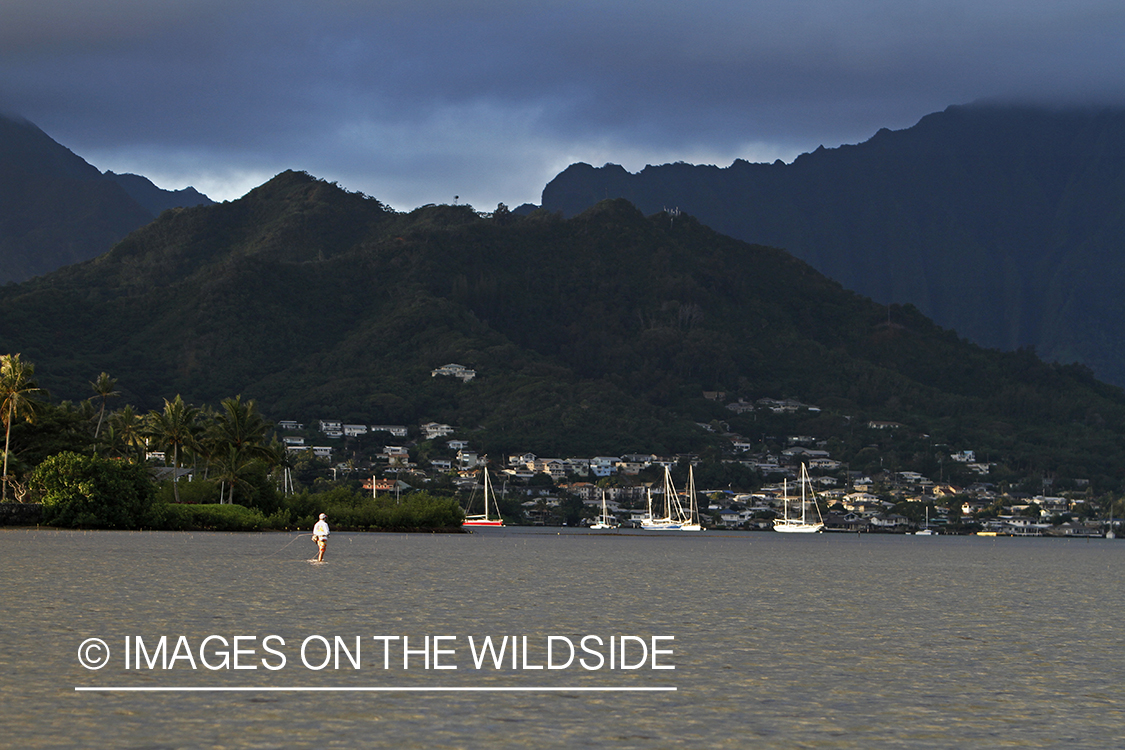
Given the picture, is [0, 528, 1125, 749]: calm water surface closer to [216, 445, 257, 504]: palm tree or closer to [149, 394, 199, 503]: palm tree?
[216, 445, 257, 504]: palm tree

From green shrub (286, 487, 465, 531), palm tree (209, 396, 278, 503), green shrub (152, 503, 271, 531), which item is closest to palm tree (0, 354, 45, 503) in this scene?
green shrub (152, 503, 271, 531)

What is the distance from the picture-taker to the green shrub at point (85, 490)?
4065 inches

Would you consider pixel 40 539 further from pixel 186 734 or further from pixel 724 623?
pixel 186 734

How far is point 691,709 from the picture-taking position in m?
20.6

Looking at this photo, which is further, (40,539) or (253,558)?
(40,539)

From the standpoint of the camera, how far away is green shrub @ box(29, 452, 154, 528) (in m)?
103

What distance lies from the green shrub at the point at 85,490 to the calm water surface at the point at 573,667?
4659 cm

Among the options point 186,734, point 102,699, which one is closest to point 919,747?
point 186,734

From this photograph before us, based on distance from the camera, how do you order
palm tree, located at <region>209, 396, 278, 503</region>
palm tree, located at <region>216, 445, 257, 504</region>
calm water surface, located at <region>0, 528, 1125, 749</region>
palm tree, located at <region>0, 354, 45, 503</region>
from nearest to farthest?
calm water surface, located at <region>0, 528, 1125, 749</region>
palm tree, located at <region>0, 354, 45, 503</region>
palm tree, located at <region>216, 445, 257, 504</region>
palm tree, located at <region>209, 396, 278, 503</region>

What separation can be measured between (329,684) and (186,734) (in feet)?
16.2

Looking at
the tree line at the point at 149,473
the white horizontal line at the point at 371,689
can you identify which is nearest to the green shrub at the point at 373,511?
the tree line at the point at 149,473

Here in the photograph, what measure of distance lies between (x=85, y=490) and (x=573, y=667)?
8691 centimetres

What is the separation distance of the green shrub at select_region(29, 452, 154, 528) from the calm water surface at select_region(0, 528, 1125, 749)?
1834 inches

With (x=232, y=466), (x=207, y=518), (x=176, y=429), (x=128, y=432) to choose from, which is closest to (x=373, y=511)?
(x=232, y=466)
